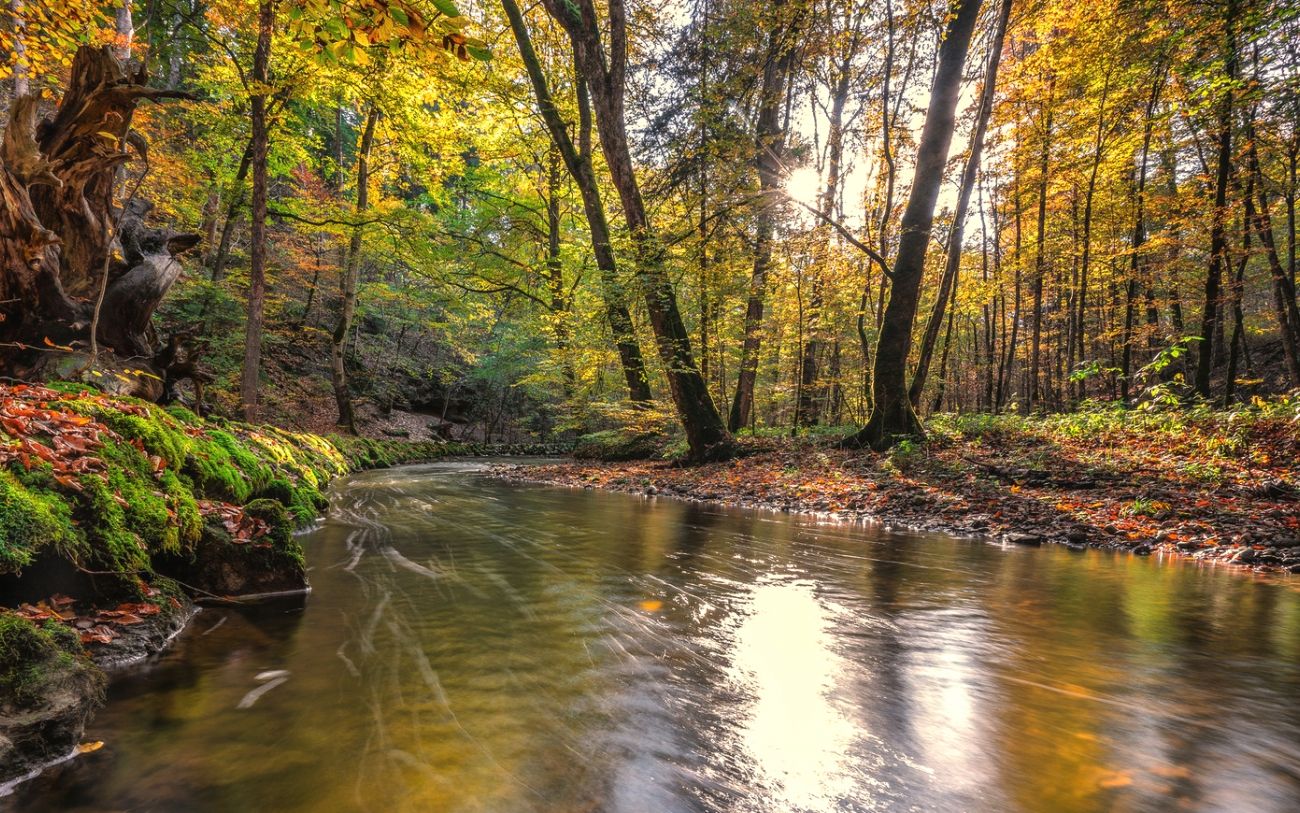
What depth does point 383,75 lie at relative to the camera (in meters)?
12.1

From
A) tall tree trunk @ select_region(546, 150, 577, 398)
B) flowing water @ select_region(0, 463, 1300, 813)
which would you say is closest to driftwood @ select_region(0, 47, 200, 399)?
flowing water @ select_region(0, 463, 1300, 813)

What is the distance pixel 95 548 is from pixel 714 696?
310cm

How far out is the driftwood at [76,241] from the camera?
4832 mm

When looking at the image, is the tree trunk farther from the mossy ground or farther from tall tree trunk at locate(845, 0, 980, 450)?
the mossy ground

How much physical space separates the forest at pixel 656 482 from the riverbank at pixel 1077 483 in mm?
65

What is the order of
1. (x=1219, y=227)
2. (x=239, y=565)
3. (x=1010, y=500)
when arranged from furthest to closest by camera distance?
(x=1219, y=227) → (x=1010, y=500) → (x=239, y=565)

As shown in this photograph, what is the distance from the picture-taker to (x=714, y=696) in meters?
2.46

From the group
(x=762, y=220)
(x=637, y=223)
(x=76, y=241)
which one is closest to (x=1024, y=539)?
(x=637, y=223)

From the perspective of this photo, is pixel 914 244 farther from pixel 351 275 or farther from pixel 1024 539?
pixel 351 275

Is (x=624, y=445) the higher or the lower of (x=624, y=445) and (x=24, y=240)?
the lower

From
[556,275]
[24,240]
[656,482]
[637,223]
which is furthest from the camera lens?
[556,275]

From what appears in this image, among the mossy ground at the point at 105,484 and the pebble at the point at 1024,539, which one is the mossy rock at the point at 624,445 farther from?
the mossy ground at the point at 105,484

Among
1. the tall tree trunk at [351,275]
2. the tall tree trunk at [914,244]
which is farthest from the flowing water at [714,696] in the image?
the tall tree trunk at [351,275]

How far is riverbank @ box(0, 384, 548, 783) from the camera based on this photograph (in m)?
1.81
